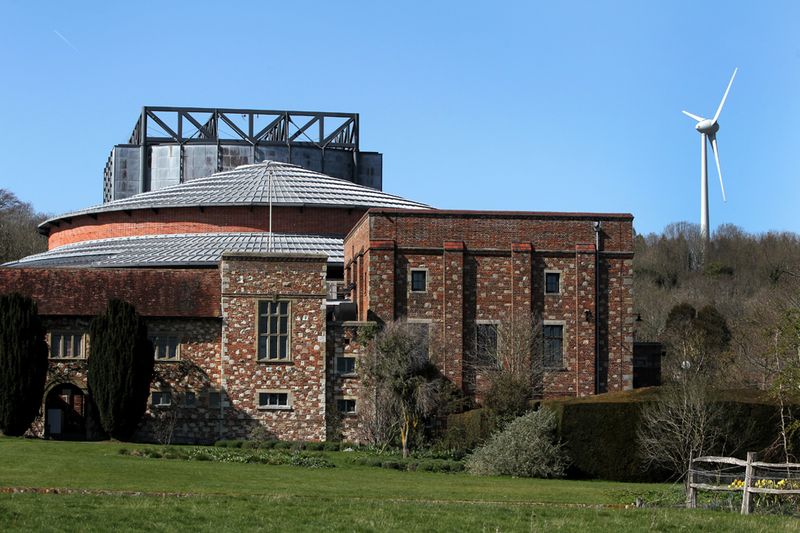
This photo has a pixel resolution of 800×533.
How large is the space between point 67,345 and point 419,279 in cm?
1432

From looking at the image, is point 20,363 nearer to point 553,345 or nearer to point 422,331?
point 422,331

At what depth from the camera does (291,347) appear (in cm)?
5550

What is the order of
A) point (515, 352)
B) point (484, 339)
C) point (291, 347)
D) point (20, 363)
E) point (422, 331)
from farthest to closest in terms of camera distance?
point (484, 339) → point (422, 331) → point (515, 352) → point (291, 347) → point (20, 363)

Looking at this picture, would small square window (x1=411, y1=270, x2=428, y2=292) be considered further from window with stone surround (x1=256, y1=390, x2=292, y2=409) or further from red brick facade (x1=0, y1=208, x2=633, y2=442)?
window with stone surround (x1=256, y1=390, x2=292, y2=409)

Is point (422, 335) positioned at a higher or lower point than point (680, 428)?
higher

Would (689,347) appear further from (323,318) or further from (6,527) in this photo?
(6,527)

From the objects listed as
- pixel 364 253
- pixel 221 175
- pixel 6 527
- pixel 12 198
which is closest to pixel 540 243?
pixel 364 253

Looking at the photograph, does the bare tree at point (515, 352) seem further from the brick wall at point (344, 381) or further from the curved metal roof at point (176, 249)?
the curved metal roof at point (176, 249)

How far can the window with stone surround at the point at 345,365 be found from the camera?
5603 cm

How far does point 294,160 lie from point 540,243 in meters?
44.4

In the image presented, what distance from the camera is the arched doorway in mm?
54344

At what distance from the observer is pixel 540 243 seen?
193 ft

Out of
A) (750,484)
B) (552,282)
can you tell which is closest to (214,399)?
(552,282)

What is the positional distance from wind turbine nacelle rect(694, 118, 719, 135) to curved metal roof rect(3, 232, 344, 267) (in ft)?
136
